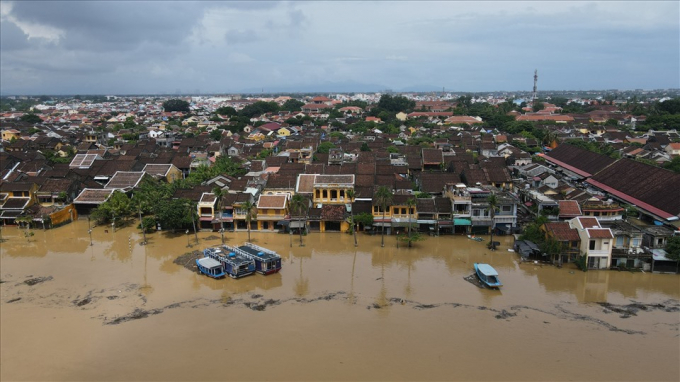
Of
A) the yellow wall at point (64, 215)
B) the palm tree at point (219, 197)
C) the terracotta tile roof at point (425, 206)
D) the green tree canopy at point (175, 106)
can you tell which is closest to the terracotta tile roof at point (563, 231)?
the terracotta tile roof at point (425, 206)

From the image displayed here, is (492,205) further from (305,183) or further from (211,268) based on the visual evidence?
(211,268)

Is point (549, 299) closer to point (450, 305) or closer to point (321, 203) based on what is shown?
point (450, 305)

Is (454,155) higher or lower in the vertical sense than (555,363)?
higher

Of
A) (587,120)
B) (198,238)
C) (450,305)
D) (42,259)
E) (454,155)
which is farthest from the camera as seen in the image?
(587,120)

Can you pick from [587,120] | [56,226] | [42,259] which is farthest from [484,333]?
[587,120]

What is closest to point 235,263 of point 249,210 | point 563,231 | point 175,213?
point 249,210

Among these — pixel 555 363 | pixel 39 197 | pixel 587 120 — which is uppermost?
pixel 587 120
